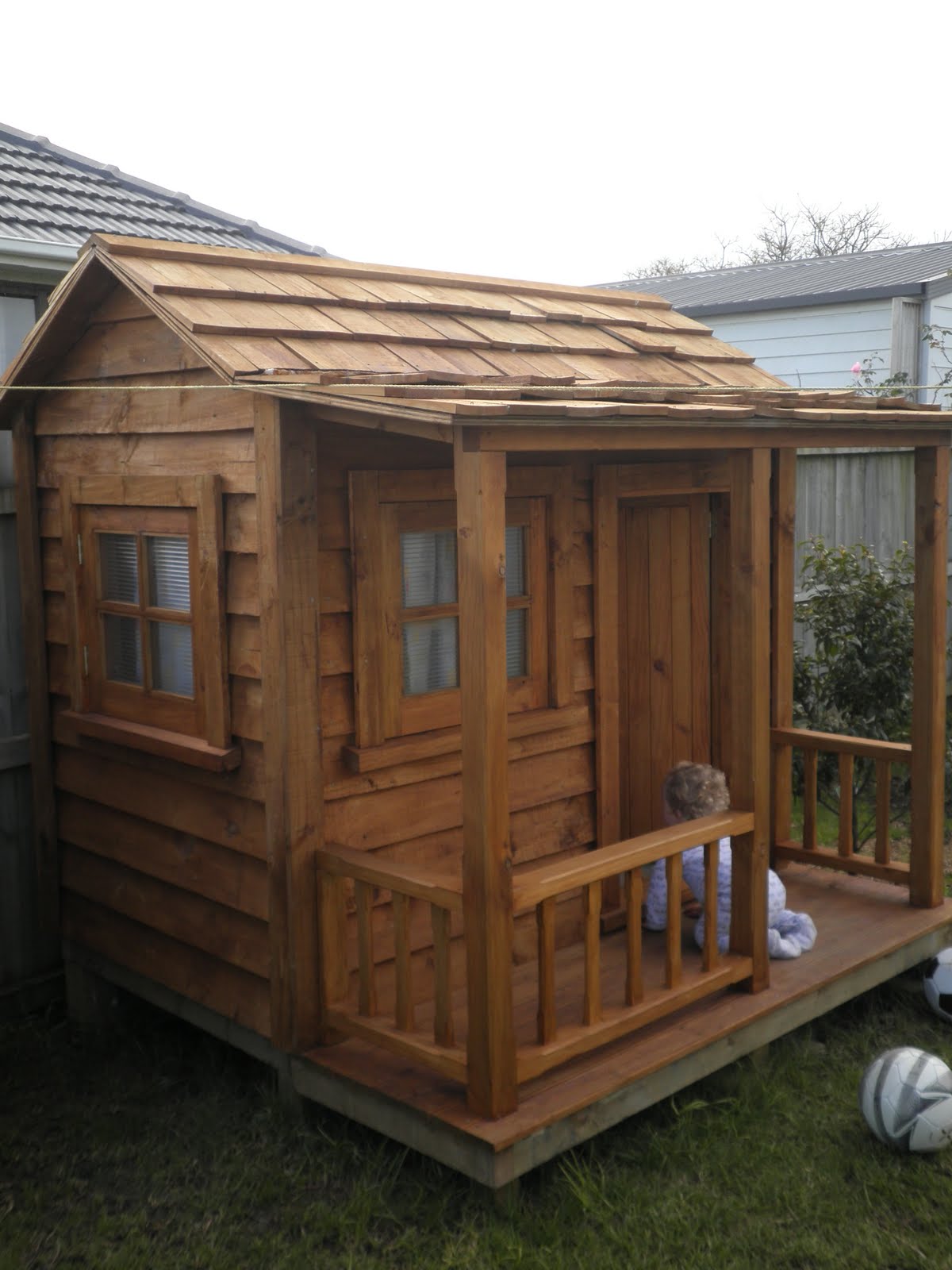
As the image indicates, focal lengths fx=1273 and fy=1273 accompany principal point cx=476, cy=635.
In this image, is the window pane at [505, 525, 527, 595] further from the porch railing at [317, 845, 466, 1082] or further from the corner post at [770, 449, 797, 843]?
the corner post at [770, 449, 797, 843]

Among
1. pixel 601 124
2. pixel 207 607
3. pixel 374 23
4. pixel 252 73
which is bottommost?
pixel 207 607

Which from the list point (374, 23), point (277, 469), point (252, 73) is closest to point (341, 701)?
point (277, 469)

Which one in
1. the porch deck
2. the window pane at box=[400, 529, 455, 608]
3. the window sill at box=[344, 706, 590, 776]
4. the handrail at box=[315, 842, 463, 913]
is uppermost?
the window pane at box=[400, 529, 455, 608]

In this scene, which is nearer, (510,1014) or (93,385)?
(510,1014)

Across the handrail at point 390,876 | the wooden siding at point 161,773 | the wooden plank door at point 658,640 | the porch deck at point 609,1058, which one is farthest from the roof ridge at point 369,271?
the porch deck at point 609,1058

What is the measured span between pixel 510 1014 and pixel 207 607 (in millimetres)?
1753

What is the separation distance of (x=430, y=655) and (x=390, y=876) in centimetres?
99

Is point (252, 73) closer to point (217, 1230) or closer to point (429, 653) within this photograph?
point (429, 653)

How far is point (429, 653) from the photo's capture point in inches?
190

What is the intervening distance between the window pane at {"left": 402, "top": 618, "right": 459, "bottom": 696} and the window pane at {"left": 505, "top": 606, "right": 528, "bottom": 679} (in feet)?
0.92

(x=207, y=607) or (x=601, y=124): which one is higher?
(x=601, y=124)

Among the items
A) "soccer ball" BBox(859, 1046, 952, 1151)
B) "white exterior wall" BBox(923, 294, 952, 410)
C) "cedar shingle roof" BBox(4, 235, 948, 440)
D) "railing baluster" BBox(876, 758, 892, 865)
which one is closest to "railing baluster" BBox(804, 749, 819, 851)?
"railing baluster" BBox(876, 758, 892, 865)

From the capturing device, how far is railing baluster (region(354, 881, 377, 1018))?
14.1ft

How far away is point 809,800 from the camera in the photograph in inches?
244
